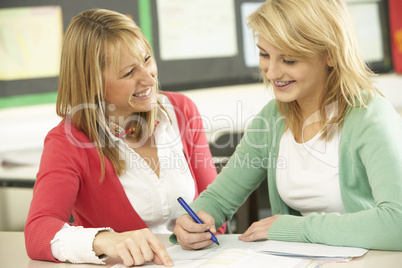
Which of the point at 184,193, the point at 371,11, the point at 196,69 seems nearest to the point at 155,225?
the point at 184,193

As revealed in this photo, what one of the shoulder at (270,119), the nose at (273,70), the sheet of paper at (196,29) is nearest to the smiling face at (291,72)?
the nose at (273,70)

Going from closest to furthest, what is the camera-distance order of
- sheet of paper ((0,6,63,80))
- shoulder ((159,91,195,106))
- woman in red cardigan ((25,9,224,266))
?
1. woman in red cardigan ((25,9,224,266))
2. shoulder ((159,91,195,106))
3. sheet of paper ((0,6,63,80))

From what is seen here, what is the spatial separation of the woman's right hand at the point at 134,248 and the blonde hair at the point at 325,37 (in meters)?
0.51

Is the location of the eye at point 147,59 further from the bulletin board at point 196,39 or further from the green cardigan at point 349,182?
the bulletin board at point 196,39

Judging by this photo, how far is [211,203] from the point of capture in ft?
4.75

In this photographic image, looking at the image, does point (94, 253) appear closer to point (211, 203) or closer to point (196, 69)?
point (211, 203)

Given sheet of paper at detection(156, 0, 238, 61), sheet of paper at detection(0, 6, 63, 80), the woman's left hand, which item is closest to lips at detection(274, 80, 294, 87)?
the woman's left hand

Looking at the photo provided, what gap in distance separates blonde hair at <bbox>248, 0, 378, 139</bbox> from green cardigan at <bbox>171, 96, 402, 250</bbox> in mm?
48

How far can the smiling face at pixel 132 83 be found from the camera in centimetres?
153

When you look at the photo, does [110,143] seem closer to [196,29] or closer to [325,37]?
[325,37]

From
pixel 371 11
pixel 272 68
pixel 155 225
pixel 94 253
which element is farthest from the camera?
pixel 371 11

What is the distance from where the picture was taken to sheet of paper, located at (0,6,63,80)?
2602 mm

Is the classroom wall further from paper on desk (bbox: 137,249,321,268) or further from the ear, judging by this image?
paper on desk (bbox: 137,249,321,268)

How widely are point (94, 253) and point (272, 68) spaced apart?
60 centimetres
